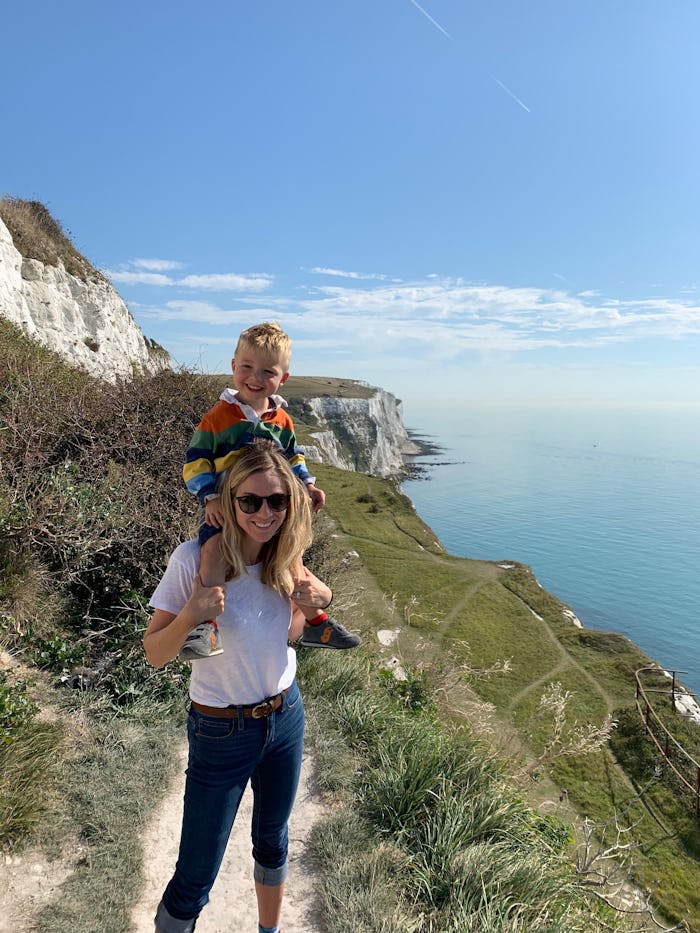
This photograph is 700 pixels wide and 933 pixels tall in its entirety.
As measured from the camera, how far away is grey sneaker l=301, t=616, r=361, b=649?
3.12m

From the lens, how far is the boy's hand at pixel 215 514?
288 cm

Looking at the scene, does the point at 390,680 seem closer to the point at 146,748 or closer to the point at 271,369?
the point at 146,748

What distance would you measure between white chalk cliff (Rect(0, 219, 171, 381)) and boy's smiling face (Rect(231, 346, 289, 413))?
666 inches

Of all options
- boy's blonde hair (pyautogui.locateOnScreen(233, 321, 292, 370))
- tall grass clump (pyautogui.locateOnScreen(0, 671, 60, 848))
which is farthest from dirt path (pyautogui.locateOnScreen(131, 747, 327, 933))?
boy's blonde hair (pyautogui.locateOnScreen(233, 321, 292, 370))

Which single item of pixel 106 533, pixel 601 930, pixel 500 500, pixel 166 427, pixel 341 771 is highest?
pixel 166 427

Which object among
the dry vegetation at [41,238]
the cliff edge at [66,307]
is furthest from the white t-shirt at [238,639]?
the dry vegetation at [41,238]

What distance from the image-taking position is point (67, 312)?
24.6 m

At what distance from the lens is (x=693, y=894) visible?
1466 cm

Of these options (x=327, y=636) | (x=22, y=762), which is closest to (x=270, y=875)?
(x=327, y=636)

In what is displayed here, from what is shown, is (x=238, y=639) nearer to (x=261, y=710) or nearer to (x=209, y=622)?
(x=209, y=622)

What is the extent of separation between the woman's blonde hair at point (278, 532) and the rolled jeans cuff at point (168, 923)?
1.96m

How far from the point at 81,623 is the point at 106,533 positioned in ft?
5.35

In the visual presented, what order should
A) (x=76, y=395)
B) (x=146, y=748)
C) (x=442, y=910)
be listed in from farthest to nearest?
(x=76, y=395), (x=146, y=748), (x=442, y=910)

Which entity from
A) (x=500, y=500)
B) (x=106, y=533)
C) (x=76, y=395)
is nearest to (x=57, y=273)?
(x=76, y=395)
